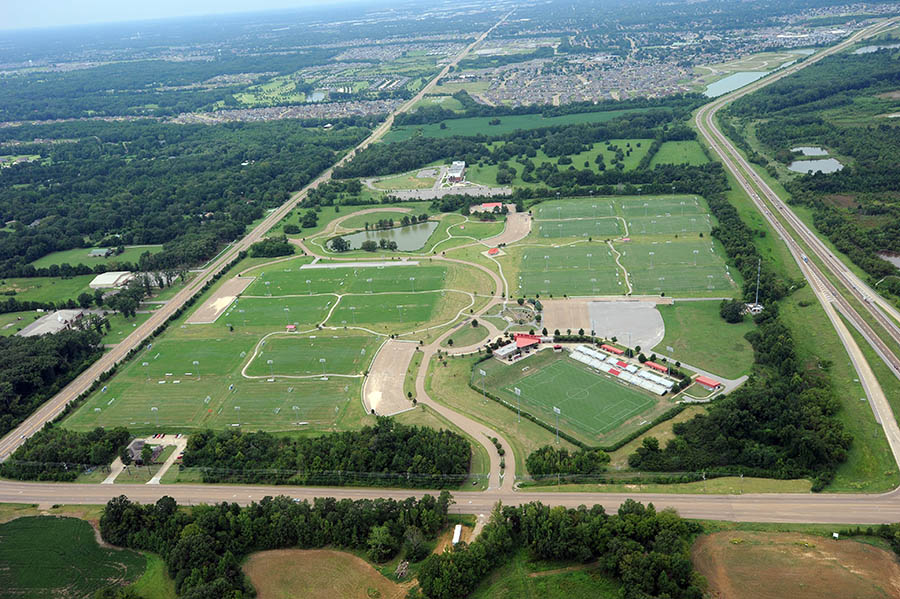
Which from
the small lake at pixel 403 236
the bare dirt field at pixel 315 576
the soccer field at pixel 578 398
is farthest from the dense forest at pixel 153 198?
the bare dirt field at pixel 315 576

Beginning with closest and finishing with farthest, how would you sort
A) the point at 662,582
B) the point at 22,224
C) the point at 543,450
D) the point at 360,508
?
1. the point at 662,582
2. the point at 360,508
3. the point at 543,450
4. the point at 22,224

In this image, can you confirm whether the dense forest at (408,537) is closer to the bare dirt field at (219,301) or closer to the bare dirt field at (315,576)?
the bare dirt field at (315,576)

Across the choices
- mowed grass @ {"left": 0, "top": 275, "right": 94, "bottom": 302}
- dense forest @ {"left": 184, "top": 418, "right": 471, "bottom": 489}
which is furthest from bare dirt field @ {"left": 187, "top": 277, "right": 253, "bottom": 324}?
dense forest @ {"left": 184, "top": 418, "right": 471, "bottom": 489}

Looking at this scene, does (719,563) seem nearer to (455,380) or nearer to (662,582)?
(662,582)

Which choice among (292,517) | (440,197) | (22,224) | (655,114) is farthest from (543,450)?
(655,114)

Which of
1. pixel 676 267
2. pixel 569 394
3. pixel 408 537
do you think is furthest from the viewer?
pixel 676 267

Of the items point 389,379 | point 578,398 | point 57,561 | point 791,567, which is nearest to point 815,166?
point 578,398

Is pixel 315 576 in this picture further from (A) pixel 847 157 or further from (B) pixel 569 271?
(A) pixel 847 157
